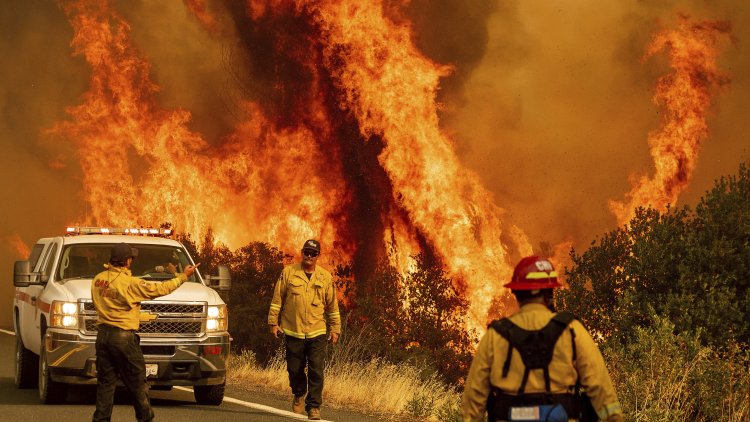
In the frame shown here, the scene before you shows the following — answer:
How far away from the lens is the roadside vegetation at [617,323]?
13.4 meters

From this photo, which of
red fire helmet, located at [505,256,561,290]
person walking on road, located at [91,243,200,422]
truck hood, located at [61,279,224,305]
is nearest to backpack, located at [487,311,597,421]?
red fire helmet, located at [505,256,561,290]

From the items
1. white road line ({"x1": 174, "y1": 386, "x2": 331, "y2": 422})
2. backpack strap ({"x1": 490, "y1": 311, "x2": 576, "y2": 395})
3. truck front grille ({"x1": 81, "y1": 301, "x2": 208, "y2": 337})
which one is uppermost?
truck front grille ({"x1": 81, "y1": 301, "x2": 208, "y2": 337})

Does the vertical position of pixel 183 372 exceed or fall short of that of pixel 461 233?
it falls short

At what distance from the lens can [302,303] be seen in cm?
1273

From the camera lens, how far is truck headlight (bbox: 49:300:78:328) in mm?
13039

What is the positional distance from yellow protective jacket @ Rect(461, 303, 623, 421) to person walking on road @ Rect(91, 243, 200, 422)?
Result: 4.72 meters

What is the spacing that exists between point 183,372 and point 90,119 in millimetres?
34693

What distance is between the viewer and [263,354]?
28.6m

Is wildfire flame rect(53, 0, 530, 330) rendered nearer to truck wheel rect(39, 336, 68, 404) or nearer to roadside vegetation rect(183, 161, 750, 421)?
roadside vegetation rect(183, 161, 750, 421)

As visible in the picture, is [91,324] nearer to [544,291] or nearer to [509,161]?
[544,291]

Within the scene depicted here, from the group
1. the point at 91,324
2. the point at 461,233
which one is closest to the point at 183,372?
the point at 91,324

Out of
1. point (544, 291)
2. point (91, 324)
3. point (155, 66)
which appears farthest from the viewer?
point (155, 66)

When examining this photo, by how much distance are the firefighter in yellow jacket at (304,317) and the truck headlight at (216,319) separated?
93 centimetres

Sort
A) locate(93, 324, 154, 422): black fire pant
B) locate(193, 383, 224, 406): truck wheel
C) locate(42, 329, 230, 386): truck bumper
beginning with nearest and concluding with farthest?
1. locate(93, 324, 154, 422): black fire pant
2. locate(42, 329, 230, 386): truck bumper
3. locate(193, 383, 224, 406): truck wheel
